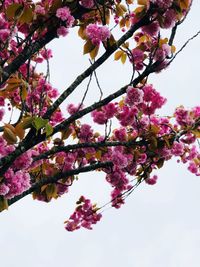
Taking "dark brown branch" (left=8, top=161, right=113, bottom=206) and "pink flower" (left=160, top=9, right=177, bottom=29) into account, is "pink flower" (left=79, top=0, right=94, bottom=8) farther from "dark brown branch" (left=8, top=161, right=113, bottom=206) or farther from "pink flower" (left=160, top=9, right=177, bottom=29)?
"dark brown branch" (left=8, top=161, right=113, bottom=206)

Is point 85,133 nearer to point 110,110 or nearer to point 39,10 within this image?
point 110,110

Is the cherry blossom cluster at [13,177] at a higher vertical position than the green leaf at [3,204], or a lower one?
higher

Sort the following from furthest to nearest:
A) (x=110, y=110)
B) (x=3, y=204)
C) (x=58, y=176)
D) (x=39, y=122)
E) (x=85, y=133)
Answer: (x=85, y=133)
(x=58, y=176)
(x=110, y=110)
(x=3, y=204)
(x=39, y=122)

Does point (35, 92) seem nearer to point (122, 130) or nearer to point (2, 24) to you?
point (2, 24)

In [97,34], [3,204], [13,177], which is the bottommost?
[3,204]

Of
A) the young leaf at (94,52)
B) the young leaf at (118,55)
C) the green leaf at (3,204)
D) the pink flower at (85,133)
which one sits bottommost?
the green leaf at (3,204)

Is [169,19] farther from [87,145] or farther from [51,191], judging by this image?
[51,191]

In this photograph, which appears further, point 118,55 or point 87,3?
point 118,55

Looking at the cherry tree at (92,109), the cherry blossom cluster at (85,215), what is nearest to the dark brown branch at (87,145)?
the cherry tree at (92,109)

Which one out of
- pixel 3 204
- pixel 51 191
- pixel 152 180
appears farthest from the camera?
pixel 152 180

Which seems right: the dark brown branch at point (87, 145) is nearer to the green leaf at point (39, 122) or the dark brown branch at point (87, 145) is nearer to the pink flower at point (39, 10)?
the green leaf at point (39, 122)

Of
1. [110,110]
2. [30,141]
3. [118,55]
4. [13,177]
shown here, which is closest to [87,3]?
[118,55]

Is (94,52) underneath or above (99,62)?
above

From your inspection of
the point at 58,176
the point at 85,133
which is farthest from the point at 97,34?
the point at 58,176
